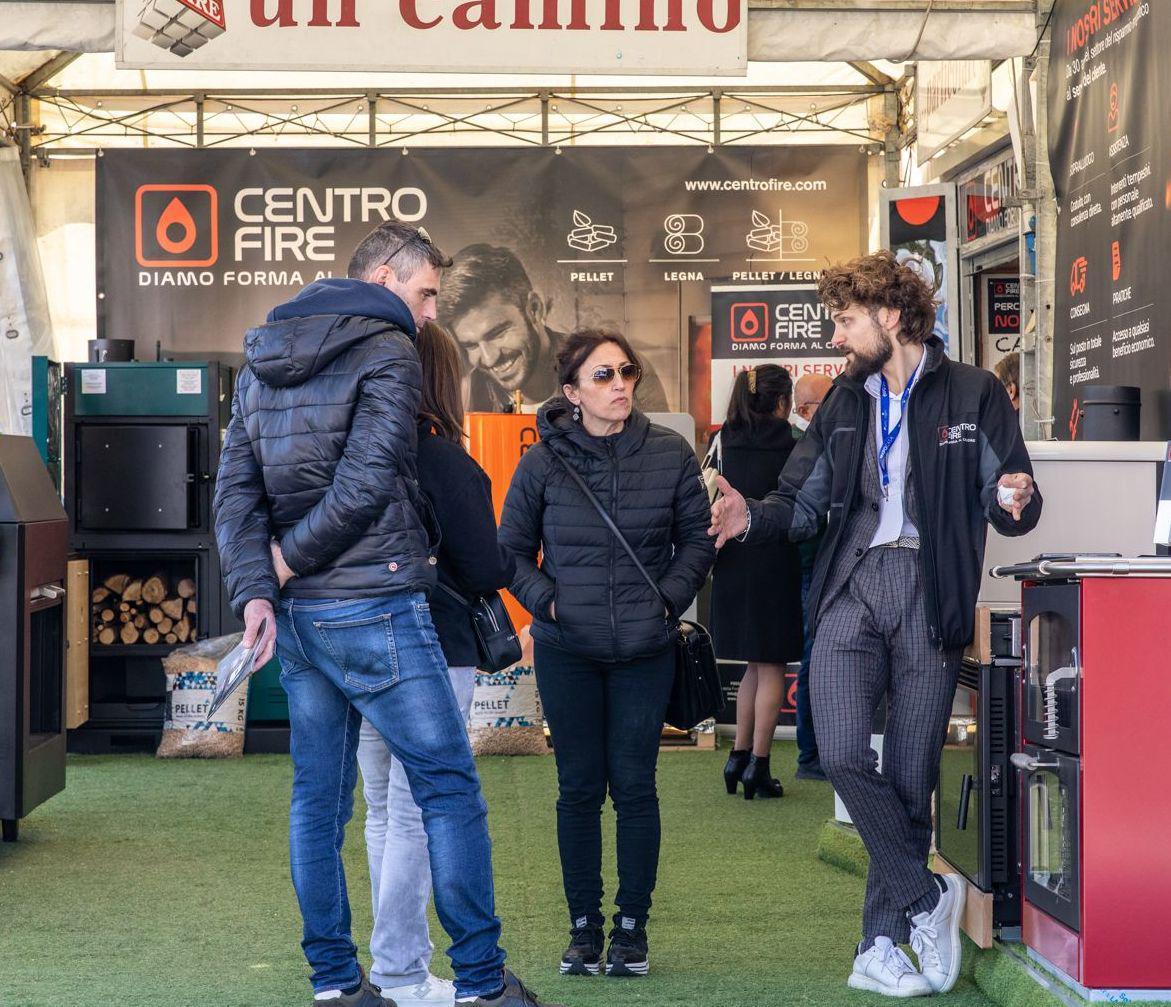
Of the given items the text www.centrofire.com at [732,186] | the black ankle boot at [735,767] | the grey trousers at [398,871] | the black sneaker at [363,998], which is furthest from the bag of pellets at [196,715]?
the text www.centrofire.com at [732,186]

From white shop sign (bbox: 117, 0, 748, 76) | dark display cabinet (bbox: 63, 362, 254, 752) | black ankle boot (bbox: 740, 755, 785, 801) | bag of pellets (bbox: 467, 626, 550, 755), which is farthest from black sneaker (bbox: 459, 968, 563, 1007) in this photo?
dark display cabinet (bbox: 63, 362, 254, 752)

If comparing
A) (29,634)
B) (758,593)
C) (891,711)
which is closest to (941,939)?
(891,711)

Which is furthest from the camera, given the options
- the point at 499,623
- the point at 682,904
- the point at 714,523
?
the point at 682,904

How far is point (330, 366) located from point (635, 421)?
104 cm

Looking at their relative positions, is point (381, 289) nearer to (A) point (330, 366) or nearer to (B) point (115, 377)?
(A) point (330, 366)

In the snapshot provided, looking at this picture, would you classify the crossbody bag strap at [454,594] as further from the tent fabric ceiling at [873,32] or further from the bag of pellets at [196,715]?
the bag of pellets at [196,715]

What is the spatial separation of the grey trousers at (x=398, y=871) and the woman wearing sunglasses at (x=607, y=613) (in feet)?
1.35

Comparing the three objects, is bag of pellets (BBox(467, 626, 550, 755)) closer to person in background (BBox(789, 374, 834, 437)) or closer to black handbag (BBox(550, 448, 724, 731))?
person in background (BBox(789, 374, 834, 437))

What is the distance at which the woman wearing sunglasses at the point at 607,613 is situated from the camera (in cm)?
348

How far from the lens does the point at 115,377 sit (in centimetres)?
723

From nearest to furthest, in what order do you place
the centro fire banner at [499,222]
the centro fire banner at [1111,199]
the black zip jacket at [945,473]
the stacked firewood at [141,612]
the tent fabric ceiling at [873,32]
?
the black zip jacket at [945,473] → the centro fire banner at [1111,199] → the tent fabric ceiling at [873,32] → the stacked firewood at [141,612] → the centro fire banner at [499,222]

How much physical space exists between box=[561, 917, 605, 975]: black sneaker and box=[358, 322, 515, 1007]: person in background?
375 millimetres

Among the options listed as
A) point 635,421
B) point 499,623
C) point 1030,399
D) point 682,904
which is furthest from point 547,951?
point 1030,399

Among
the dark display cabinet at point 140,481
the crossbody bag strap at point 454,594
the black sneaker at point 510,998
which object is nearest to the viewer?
the black sneaker at point 510,998
